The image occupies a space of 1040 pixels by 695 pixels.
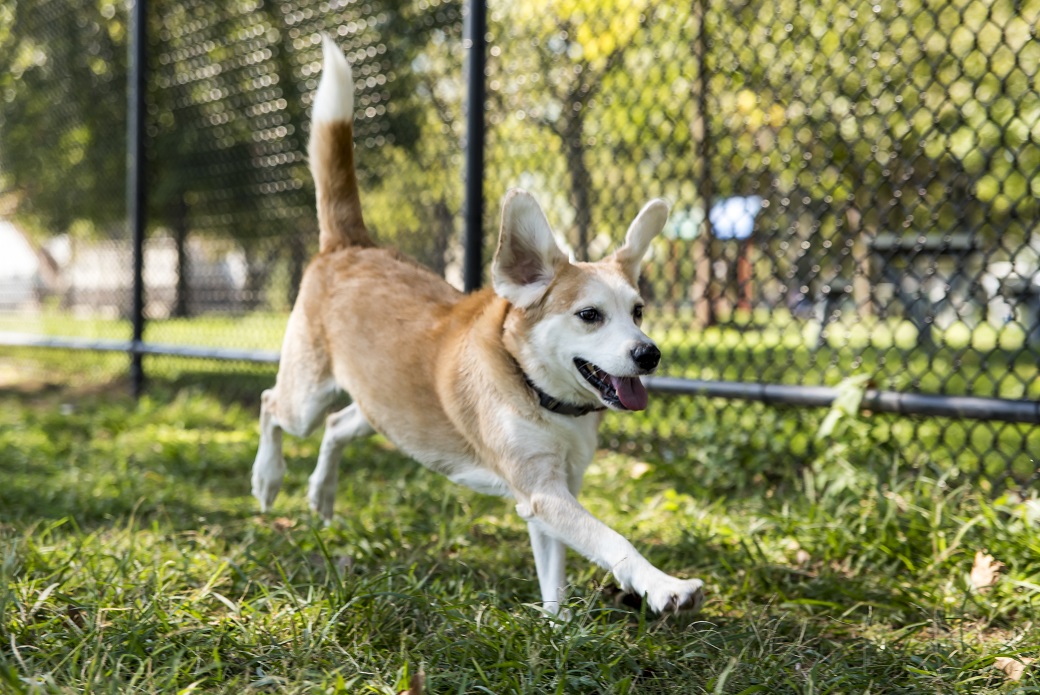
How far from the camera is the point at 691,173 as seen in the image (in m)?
3.97

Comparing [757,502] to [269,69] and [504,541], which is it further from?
[269,69]

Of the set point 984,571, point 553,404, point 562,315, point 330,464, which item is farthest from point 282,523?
point 984,571

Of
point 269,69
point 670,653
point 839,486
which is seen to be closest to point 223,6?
point 269,69

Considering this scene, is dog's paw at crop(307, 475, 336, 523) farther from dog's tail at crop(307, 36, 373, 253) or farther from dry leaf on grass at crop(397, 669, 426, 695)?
dry leaf on grass at crop(397, 669, 426, 695)

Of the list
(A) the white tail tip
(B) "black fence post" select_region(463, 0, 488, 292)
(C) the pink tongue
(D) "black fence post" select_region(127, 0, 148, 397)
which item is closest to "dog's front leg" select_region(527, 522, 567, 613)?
(C) the pink tongue

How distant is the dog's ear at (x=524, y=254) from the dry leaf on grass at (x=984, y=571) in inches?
57.1

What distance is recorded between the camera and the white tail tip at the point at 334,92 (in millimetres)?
3129

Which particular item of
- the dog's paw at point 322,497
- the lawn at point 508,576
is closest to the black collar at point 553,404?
the lawn at point 508,576

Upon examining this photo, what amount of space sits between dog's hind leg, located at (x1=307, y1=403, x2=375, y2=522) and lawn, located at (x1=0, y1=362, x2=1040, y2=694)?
68 millimetres

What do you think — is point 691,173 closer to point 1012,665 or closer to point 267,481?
point 267,481

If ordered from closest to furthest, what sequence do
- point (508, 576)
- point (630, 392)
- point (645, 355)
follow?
point (645, 355) → point (630, 392) → point (508, 576)

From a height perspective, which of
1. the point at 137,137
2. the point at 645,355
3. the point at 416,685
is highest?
the point at 137,137

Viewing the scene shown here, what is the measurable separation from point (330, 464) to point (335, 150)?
3.73 ft

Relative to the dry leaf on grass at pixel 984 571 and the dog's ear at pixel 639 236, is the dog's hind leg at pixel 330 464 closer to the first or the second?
the dog's ear at pixel 639 236
